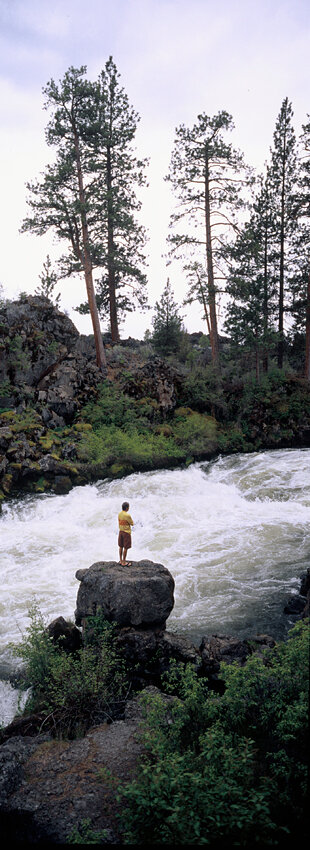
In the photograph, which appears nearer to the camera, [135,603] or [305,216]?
[135,603]

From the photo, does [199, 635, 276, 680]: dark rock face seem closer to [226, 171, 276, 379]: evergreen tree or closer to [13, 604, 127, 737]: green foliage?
[13, 604, 127, 737]: green foliage

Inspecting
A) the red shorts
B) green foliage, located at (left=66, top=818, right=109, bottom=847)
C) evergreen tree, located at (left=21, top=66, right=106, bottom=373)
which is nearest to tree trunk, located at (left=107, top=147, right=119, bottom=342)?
evergreen tree, located at (left=21, top=66, right=106, bottom=373)

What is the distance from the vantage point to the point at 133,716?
19.7 ft

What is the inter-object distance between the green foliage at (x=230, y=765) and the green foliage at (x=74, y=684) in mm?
936

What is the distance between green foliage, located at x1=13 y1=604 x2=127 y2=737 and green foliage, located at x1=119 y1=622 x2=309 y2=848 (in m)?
0.94

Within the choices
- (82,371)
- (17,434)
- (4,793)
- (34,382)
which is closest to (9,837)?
(4,793)

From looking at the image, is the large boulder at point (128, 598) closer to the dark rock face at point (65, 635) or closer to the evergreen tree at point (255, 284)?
the dark rock face at point (65, 635)

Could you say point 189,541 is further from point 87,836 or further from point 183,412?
point 183,412

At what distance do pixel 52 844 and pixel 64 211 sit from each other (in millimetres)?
23658

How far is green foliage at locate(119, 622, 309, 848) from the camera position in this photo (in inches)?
142

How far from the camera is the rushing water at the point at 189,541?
30.5 feet

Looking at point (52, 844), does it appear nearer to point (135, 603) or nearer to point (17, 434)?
point (135, 603)

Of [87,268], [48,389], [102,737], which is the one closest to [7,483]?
[48,389]

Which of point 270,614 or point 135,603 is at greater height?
point 135,603
